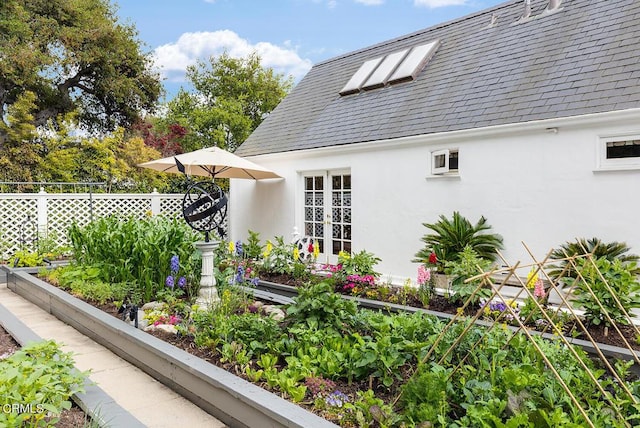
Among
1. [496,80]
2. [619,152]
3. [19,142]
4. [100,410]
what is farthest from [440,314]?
[19,142]

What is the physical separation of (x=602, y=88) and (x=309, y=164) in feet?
17.3

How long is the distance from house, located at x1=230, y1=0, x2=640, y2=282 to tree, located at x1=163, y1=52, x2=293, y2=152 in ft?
28.1

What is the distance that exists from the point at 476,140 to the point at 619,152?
1.85 m

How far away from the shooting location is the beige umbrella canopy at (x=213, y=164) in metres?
7.76

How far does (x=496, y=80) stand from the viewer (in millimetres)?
7406

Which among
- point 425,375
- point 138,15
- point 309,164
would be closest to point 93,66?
point 138,15

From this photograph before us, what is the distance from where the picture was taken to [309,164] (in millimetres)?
9531

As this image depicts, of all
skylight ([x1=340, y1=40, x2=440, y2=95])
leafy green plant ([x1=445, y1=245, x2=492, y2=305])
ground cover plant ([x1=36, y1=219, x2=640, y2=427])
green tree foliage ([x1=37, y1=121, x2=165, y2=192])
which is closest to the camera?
ground cover plant ([x1=36, y1=219, x2=640, y2=427])

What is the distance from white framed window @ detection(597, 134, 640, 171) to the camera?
533 cm

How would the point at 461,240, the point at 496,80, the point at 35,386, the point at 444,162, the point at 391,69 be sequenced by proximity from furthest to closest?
1. the point at 391,69
2. the point at 496,80
3. the point at 444,162
4. the point at 461,240
5. the point at 35,386

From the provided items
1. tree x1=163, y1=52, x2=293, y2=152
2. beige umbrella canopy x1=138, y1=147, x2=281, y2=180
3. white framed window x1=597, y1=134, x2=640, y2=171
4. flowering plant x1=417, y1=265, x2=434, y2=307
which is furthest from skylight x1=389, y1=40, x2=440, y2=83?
tree x1=163, y1=52, x2=293, y2=152

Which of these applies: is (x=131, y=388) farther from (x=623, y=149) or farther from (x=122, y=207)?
(x=122, y=207)

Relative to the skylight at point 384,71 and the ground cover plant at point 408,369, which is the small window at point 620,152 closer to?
the ground cover plant at point 408,369

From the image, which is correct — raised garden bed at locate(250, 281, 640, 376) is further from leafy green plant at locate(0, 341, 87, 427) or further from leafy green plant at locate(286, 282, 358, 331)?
leafy green plant at locate(0, 341, 87, 427)
